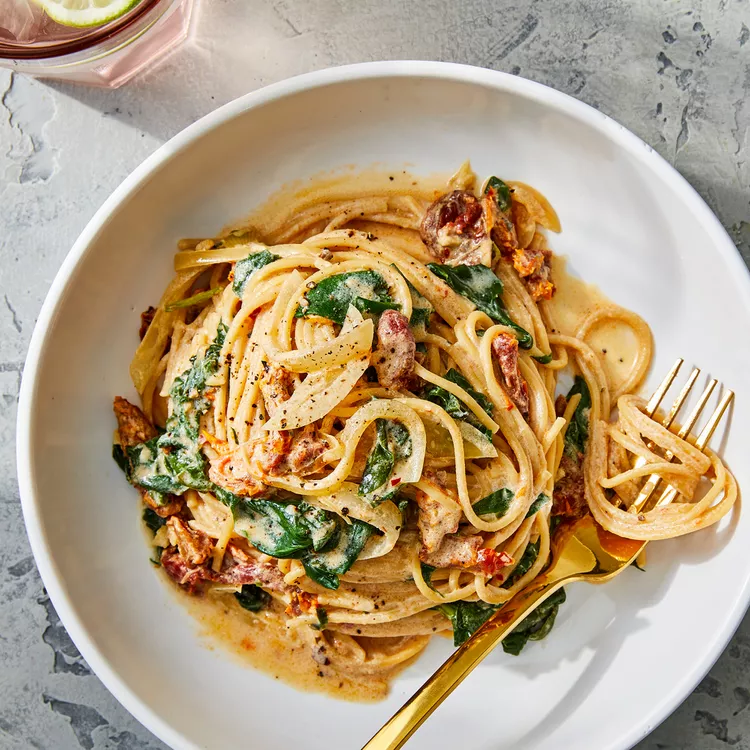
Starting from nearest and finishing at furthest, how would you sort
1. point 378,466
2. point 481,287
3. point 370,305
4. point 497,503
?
point 378,466, point 370,305, point 497,503, point 481,287

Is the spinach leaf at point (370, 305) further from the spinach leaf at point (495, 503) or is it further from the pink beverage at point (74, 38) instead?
the pink beverage at point (74, 38)

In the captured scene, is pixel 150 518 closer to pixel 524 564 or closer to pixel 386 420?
pixel 386 420

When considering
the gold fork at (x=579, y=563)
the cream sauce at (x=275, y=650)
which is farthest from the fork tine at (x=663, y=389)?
the cream sauce at (x=275, y=650)

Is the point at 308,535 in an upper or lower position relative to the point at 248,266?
lower

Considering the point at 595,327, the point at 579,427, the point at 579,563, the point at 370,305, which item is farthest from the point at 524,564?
the point at 370,305

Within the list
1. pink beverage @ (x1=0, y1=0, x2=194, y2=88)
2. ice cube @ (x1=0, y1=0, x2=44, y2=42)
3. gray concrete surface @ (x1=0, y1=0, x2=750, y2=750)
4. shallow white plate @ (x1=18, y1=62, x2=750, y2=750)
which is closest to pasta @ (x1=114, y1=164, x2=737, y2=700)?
shallow white plate @ (x1=18, y1=62, x2=750, y2=750)

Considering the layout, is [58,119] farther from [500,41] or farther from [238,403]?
[500,41]
